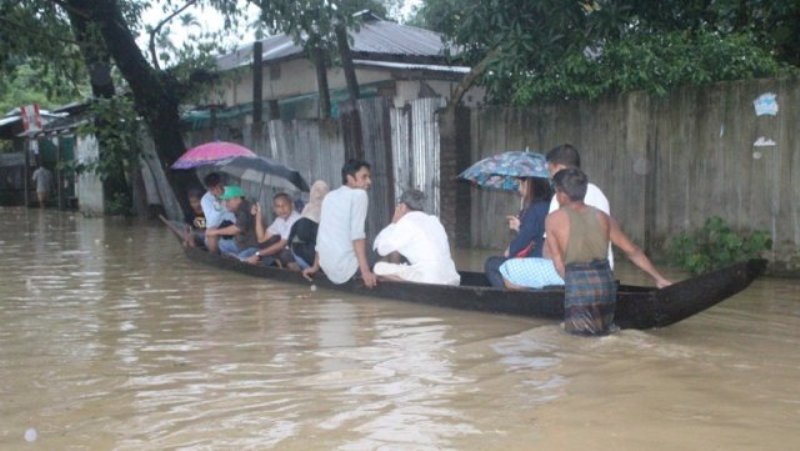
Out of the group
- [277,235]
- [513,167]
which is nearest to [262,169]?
[277,235]

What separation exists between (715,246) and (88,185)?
59.3 feet

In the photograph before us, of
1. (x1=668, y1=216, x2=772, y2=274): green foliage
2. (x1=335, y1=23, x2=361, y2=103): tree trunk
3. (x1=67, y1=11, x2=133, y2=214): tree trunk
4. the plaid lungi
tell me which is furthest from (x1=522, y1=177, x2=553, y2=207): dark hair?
(x1=67, y1=11, x2=133, y2=214): tree trunk

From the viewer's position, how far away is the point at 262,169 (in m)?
12.0

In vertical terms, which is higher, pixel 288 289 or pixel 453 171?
pixel 453 171

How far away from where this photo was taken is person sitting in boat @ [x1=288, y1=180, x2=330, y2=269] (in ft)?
32.5

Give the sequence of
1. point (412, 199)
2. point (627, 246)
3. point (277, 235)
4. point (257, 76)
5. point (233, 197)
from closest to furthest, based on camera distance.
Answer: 1. point (627, 246)
2. point (412, 199)
3. point (277, 235)
4. point (233, 197)
5. point (257, 76)

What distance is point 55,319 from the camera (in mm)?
8094

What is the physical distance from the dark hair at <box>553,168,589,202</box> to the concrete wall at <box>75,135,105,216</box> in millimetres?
17908

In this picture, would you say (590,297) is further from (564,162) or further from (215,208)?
(215,208)

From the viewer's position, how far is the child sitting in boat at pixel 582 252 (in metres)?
6.42

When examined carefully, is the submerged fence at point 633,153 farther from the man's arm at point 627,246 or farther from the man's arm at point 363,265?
the man's arm at point 363,265

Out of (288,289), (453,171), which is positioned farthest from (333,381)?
(453,171)

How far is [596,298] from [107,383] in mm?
3318

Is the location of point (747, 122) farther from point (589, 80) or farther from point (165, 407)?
point (165, 407)
